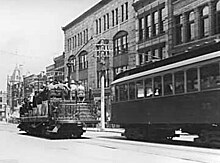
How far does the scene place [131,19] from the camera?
4459 cm

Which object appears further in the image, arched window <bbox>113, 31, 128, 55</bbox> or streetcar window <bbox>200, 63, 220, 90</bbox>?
arched window <bbox>113, 31, 128, 55</bbox>

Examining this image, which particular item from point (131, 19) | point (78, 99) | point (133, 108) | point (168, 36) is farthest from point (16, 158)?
point (131, 19)

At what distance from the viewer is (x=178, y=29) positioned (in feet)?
119

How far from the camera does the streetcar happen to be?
706 inches

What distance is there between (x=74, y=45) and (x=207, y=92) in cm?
4170

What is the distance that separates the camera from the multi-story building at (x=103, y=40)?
4550cm

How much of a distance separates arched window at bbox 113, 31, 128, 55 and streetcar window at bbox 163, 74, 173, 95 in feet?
80.6

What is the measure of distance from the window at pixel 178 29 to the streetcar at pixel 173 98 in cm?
1119

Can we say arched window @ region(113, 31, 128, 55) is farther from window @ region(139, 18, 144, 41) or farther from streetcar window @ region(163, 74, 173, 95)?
streetcar window @ region(163, 74, 173, 95)

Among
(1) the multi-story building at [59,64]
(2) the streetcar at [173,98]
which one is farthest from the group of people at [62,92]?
(1) the multi-story building at [59,64]

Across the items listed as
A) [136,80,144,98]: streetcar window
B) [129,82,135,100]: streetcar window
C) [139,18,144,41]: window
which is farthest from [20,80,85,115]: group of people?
[139,18,144,41]: window

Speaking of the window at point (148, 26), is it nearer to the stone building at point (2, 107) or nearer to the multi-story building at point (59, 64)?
the multi-story building at point (59, 64)

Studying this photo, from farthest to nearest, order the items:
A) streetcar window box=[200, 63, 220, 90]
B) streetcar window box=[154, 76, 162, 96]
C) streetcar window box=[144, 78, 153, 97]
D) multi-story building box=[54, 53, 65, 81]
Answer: multi-story building box=[54, 53, 65, 81], streetcar window box=[144, 78, 153, 97], streetcar window box=[154, 76, 162, 96], streetcar window box=[200, 63, 220, 90]

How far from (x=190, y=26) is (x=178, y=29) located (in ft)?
5.53
